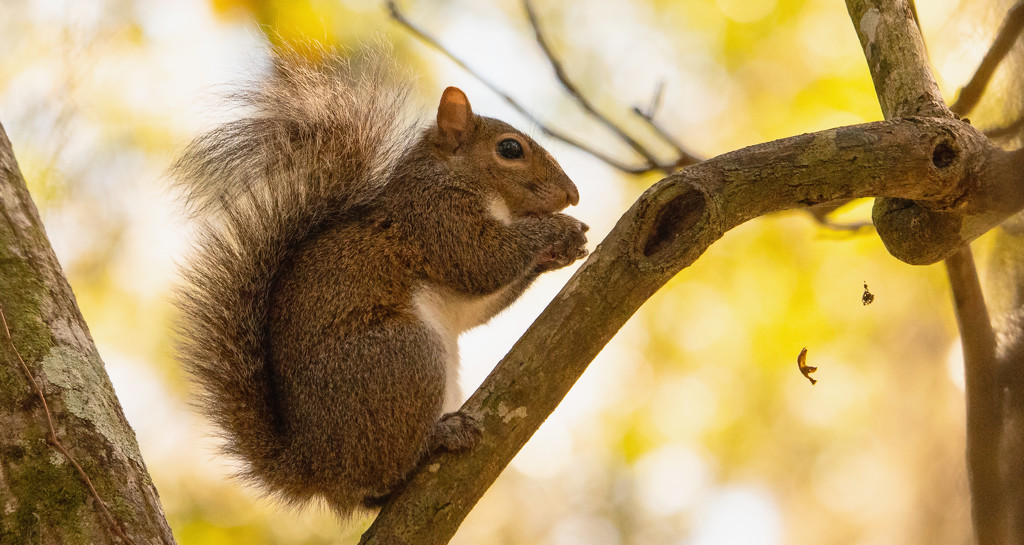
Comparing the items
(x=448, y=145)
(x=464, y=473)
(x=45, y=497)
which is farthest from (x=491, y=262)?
(x=45, y=497)

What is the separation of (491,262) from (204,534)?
224cm

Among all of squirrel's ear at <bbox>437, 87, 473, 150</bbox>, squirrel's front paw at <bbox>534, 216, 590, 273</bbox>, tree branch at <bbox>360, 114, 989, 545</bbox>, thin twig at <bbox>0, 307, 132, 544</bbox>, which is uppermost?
squirrel's ear at <bbox>437, 87, 473, 150</bbox>

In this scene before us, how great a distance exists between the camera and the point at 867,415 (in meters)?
4.52

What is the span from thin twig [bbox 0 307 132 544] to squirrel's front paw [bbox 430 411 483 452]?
0.85 m

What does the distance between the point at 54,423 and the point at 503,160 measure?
96.5 inches

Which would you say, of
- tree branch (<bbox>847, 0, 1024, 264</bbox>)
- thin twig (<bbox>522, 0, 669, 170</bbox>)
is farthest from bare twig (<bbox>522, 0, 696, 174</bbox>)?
tree branch (<bbox>847, 0, 1024, 264</bbox>)

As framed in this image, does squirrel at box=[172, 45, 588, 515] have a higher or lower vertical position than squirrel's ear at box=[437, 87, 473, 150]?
lower

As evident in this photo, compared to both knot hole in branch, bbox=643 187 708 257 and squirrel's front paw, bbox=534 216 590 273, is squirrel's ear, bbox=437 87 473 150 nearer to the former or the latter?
squirrel's front paw, bbox=534 216 590 273

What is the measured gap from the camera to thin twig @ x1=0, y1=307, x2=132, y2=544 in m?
1.93

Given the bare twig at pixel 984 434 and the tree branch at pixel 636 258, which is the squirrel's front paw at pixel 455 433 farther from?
the bare twig at pixel 984 434

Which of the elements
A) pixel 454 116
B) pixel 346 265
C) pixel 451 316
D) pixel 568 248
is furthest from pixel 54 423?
pixel 454 116

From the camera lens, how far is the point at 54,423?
78.7 inches

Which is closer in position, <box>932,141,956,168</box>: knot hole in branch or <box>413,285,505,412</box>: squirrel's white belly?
<box>932,141,956,168</box>: knot hole in branch

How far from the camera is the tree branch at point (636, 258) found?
7.61 ft
